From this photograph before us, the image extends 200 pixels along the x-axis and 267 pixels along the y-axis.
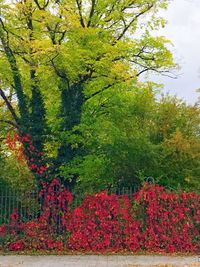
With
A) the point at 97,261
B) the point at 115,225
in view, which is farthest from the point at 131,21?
the point at 97,261

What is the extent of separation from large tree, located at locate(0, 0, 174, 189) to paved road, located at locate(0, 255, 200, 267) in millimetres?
3346

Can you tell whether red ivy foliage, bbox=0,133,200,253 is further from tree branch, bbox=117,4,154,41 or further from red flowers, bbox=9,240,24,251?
tree branch, bbox=117,4,154,41

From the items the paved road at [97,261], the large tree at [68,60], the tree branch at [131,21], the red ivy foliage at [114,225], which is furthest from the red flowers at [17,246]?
the tree branch at [131,21]

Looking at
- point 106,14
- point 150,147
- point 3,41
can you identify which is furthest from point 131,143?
point 3,41

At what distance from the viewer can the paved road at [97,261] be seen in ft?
35.1

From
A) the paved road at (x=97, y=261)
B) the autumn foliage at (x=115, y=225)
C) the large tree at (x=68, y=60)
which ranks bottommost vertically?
the paved road at (x=97, y=261)

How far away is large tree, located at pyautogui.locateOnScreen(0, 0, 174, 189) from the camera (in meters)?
13.4

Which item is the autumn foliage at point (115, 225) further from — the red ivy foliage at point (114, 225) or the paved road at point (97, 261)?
the paved road at point (97, 261)

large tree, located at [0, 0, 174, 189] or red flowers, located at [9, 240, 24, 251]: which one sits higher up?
large tree, located at [0, 0, 174, 189]

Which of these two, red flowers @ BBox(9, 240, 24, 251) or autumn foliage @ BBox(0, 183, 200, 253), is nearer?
red flowers @ BBox(9, 240, 24, 251)

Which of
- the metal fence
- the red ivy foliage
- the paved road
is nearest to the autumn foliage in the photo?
the red ivy foliage

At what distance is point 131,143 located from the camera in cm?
1459

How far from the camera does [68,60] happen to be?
13.2 metres

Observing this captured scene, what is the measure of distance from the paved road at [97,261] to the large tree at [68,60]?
11.0ft
